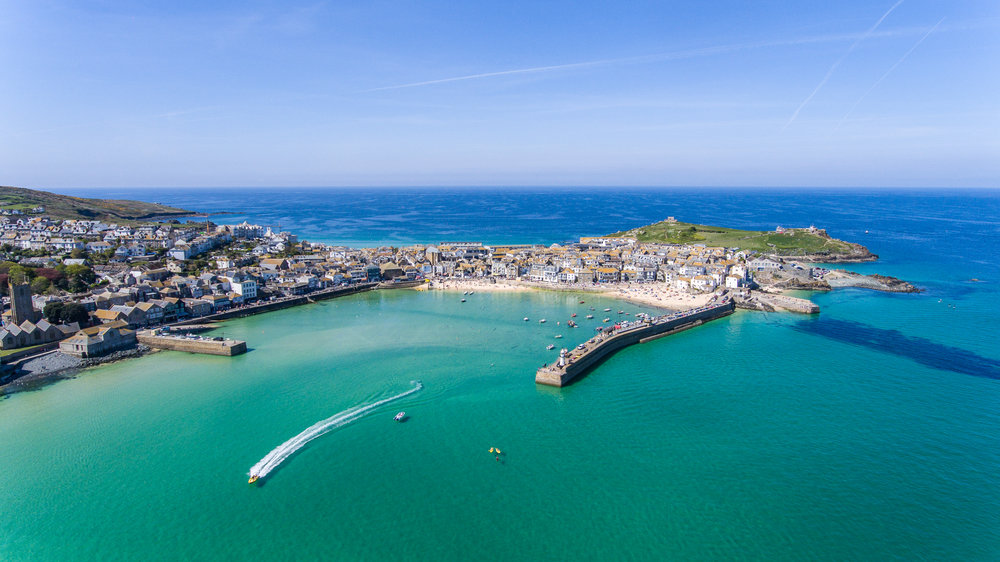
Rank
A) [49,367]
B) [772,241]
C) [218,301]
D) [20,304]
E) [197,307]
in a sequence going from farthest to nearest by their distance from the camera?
[772,241]
[218,301]
[197,307]
[20,304]
[49,367]

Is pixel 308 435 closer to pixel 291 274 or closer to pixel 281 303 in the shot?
pixel 281 303

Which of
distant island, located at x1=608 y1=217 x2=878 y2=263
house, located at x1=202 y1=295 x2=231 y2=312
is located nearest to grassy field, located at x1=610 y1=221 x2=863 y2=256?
distant island, located at x1=608 y1=217 x2=878 y2=263

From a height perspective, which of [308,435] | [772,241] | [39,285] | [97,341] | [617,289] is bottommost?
[308,435]

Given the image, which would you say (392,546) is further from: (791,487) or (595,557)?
(791,487)

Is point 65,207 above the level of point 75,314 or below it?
above

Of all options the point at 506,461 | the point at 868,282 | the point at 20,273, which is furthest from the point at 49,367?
the point at 868,282

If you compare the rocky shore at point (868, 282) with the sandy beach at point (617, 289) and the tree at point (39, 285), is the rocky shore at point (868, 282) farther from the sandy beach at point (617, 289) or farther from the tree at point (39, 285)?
the tree at point (39, 285)

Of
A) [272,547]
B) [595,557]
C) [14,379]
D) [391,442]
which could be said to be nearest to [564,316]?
[391,442]

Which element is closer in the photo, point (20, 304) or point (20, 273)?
point (20, 304)
